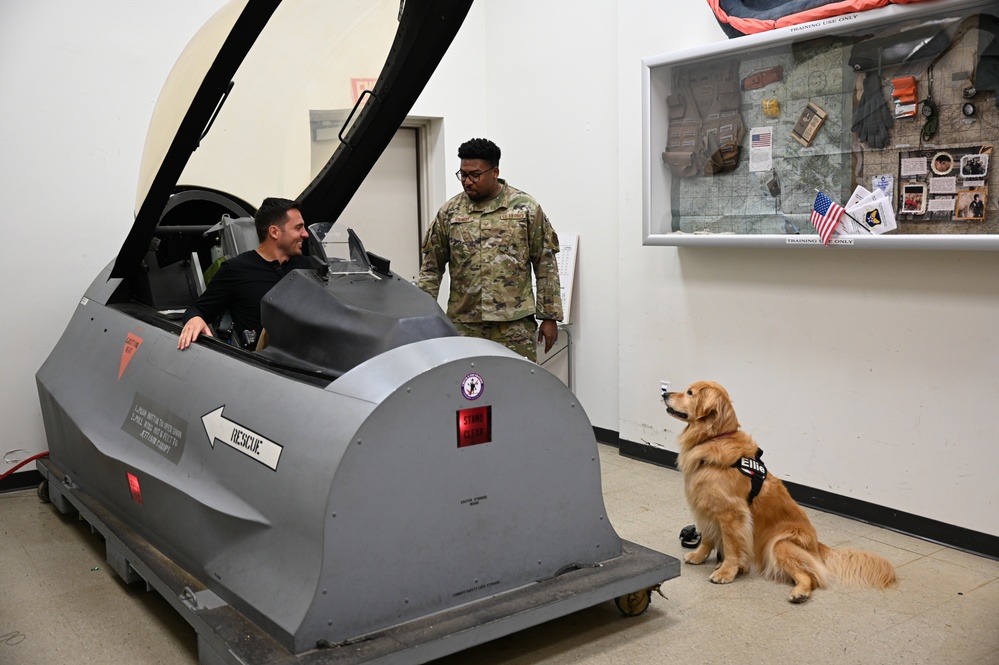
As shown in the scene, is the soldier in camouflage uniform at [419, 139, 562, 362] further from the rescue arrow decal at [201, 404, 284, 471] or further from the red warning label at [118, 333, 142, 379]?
the rescue arrow decal at [201, 404, 284, 471]

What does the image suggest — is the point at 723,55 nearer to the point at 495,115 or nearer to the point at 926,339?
the point at 926,339

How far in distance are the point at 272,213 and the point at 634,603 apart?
2.18m

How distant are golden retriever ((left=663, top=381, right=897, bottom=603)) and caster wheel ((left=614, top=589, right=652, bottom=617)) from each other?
408 mm

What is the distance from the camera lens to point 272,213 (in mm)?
3812

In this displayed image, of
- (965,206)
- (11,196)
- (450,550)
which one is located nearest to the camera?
(450,550)

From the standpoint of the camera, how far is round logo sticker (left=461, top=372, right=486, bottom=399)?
8.80ft

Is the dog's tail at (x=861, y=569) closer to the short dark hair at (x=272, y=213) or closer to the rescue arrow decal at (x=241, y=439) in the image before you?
the rescue arrow decal at (x=241, y=439)

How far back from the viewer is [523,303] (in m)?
4.47

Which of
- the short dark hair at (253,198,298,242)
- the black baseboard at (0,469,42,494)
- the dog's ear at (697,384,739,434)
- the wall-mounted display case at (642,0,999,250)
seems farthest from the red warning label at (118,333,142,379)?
the wall-mounted display case at (642,0,999,250)

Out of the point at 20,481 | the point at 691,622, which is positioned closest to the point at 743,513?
the point at 691,622

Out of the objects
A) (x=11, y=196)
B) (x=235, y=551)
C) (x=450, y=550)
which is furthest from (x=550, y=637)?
(x=11, y=196)

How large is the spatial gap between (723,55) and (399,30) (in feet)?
6.05

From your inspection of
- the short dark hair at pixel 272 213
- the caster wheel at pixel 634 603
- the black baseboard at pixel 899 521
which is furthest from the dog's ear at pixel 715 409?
the short dark hair at pixel 272 213

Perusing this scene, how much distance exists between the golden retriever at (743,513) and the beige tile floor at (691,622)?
7cm
